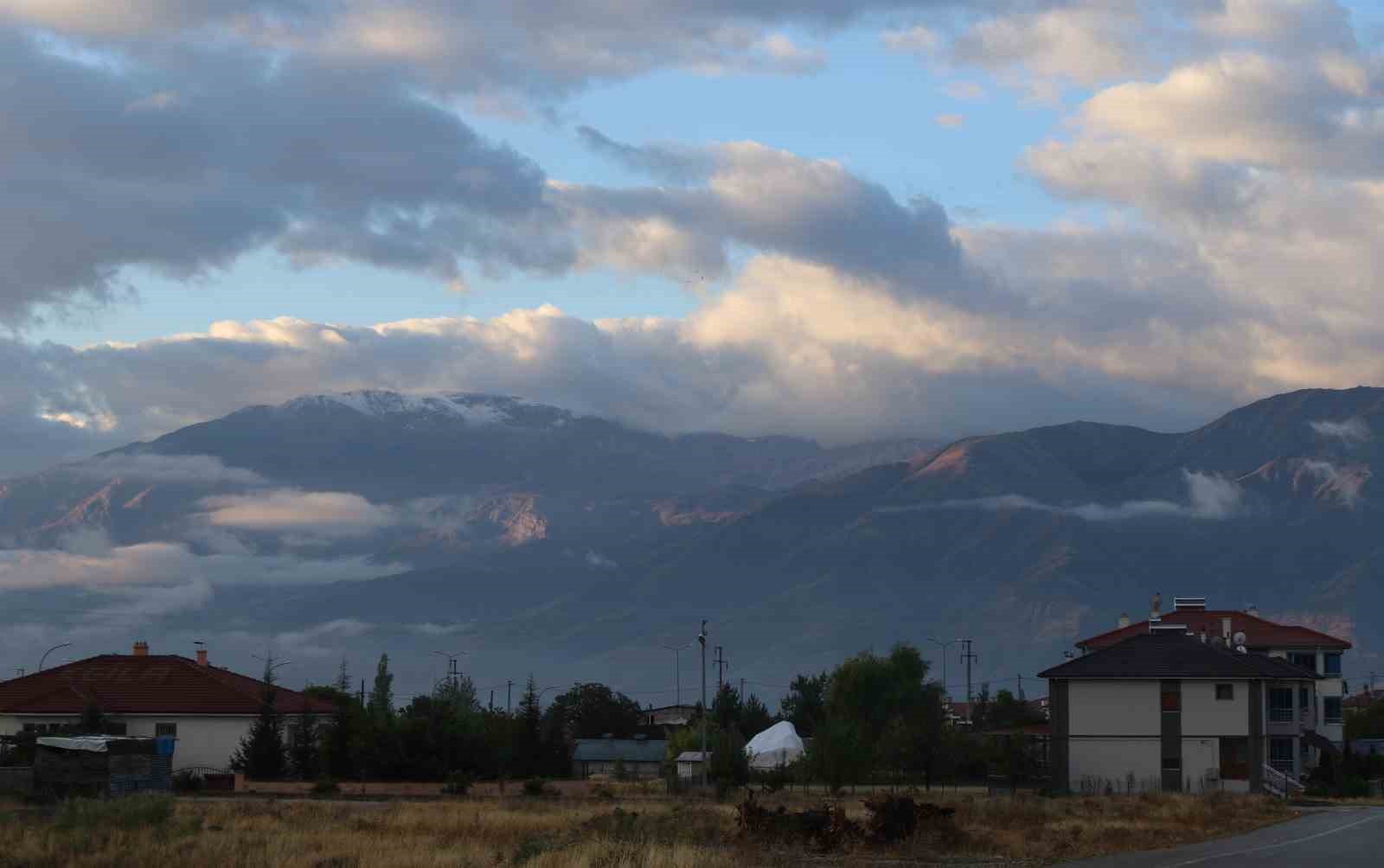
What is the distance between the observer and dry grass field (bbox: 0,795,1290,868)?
40.8m

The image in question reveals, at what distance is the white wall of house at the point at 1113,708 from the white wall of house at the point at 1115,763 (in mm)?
299

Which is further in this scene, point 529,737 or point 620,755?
point 620,755

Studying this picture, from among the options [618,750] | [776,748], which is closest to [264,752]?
[776,748]

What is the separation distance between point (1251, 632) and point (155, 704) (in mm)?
67501

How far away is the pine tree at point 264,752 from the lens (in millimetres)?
88125

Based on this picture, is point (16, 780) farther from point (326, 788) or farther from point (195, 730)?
point (195, 730)

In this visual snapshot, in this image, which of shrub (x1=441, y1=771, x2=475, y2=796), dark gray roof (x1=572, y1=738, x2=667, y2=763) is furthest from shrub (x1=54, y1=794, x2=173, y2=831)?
dark gray roof (x1=572, y1=738, x2=667, y2=763)

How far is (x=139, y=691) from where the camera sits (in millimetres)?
97688

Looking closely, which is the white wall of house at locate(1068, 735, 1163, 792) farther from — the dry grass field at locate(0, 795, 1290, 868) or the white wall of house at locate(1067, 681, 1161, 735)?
the dry grass field at locate(0, 795, 1290, 868)

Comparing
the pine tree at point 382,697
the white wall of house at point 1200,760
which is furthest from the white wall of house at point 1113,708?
the pine tree at point 382,697

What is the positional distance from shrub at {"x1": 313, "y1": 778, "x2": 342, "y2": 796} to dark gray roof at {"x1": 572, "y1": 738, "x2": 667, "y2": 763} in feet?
163

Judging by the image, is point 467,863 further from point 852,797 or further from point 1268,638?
point 1268,638

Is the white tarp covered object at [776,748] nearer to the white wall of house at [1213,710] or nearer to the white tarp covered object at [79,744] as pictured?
the white wall of house at [1213,710]

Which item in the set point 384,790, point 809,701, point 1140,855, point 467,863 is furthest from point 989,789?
point 809,701
